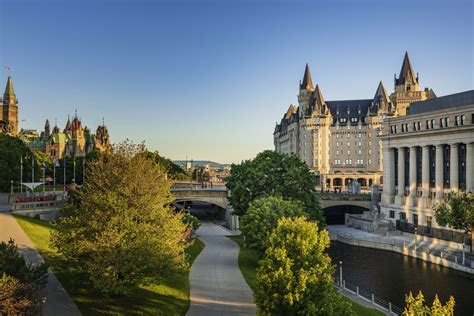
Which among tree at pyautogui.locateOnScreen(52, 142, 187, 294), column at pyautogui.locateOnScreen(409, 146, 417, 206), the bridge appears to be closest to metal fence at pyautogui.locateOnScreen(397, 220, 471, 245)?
column at pyautogui.locateOnScreen(409, 146, 417, 206)

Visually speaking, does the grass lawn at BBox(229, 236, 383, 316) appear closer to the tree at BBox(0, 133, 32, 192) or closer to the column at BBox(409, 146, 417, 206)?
the column at BBox(409, 146, 417, 206)

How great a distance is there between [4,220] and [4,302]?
106 ft

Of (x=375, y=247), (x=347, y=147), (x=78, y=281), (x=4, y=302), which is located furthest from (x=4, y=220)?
(x=347, y=147)

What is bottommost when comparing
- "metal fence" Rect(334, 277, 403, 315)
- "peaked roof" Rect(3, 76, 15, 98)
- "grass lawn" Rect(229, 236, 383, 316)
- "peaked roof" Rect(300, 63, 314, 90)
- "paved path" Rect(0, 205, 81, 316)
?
"metal fence" Rect(334, 277, 403, 315)

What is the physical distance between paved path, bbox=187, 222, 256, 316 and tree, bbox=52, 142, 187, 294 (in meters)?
4.25

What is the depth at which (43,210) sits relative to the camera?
185 feet

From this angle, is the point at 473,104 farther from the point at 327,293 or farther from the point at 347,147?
the point at 347,147

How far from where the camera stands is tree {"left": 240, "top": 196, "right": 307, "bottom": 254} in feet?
144

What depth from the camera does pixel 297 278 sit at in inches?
942

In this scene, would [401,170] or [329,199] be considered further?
[329,199]

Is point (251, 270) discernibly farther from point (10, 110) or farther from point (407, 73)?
point (10, 110)

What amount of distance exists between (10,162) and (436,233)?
3185 inches

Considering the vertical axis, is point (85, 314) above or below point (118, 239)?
below

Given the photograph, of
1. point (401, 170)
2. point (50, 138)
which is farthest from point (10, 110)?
point (401, 170)
